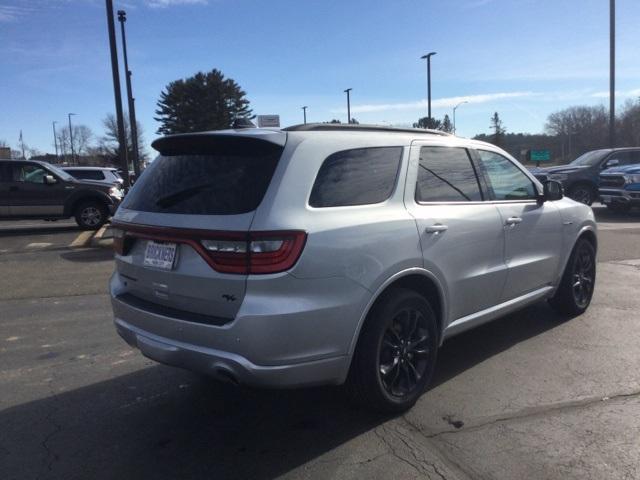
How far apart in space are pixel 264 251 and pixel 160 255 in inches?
30.2

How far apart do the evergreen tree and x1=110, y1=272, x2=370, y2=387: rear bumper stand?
64.3 meters

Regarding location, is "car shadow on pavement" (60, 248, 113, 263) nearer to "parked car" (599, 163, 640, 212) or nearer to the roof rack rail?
the roof rack rail

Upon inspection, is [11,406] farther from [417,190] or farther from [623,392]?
[623,392]

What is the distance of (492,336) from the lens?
5203 millimetres

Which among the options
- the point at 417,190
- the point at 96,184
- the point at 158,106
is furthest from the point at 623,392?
the point at 158,106

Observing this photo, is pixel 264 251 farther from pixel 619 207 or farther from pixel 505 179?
pixel 619 207

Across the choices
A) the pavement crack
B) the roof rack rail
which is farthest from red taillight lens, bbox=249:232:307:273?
the pavement crack

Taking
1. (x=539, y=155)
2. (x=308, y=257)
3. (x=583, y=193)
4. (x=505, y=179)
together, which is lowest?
(x=583, y=193)

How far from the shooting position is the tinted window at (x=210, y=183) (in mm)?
3115

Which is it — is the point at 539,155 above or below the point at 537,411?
above

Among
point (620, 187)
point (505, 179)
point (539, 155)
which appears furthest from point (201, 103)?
point (505, 179)

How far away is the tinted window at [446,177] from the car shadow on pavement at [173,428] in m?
1.35

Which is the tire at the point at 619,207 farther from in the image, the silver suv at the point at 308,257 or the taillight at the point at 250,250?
the taillight at the point at 250,250

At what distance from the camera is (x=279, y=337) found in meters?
2.93
